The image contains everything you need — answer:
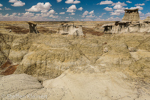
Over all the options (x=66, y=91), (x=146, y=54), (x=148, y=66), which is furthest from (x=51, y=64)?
(x=146, y=54)

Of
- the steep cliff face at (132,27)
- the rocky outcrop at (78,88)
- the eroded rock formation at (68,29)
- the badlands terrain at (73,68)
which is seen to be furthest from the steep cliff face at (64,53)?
Result: the steep cliff face at (132,27)

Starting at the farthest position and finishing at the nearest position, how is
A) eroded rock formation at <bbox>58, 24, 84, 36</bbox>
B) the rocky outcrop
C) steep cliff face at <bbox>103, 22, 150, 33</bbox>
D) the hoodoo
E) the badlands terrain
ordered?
the hoodoo, steep cliff face at <bbox>103, 22, 150, 33</bbox>, eroded rock formation at <bbox>58, 24, 84, 36</bbox>, the badlands terrain, the rocky outcrop

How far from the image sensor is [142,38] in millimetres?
22344

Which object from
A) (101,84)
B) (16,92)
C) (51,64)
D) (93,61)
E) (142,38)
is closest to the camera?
(16,92)

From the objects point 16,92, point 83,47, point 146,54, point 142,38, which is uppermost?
point 142,38

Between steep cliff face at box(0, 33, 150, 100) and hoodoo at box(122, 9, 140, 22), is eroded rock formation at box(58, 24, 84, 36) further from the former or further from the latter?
hoodoo at box(122, 9, 140, 22)

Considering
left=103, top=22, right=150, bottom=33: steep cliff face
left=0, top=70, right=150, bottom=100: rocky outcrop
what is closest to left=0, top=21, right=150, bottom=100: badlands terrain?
left=0, top=70, right=150, bottom=100: rocky outcrop

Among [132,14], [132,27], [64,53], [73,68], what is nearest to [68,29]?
[64,53]

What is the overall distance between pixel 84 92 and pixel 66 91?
7.59 ft

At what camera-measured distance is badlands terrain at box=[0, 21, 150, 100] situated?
1127cm

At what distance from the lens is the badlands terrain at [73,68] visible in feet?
37.0

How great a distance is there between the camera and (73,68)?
1608 cm

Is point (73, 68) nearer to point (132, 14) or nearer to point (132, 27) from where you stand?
point (132, 27)

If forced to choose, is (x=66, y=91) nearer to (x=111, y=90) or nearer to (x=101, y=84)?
(x=101, y=84)
